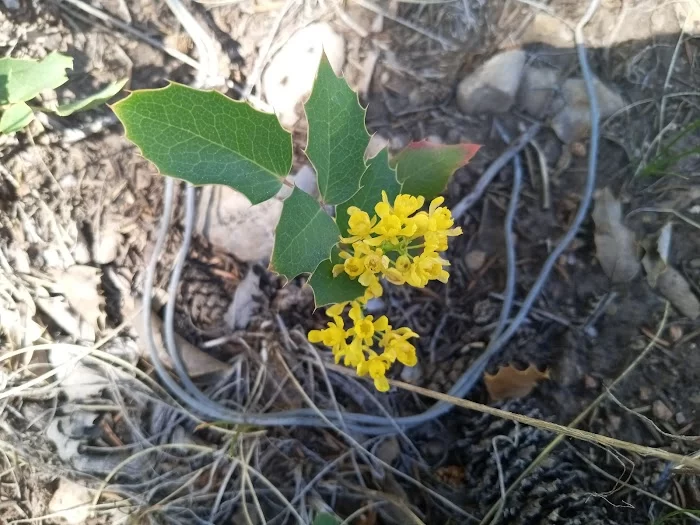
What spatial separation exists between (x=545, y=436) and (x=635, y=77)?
3.41 feet

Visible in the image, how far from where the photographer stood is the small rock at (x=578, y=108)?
5.15 feet

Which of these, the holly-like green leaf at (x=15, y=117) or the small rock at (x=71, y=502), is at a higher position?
the holly-like green leaf at (x=15, y=117)

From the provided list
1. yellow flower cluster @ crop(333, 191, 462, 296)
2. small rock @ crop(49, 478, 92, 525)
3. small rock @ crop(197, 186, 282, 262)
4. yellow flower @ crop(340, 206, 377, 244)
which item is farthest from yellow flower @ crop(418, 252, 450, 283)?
small rock @ crop(49, 478, 92, 525)

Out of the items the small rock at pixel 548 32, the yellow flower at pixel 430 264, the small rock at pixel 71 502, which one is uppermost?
the small rock at pixel 548 32

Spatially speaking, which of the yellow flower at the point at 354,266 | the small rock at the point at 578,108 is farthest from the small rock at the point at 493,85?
the yellow flower at the point at 354,266

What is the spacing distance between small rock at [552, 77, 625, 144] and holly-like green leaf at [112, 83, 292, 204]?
0.94 metres

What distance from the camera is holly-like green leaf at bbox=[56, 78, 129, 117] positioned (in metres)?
1.37

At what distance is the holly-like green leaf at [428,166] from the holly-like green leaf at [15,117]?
0.93 metres

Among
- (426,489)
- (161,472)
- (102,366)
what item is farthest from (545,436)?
(102,366)

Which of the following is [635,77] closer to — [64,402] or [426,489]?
[426,489]

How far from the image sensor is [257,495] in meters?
1.41

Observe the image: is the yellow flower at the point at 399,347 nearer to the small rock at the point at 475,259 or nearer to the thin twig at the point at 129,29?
the small rock at the point at 475,259

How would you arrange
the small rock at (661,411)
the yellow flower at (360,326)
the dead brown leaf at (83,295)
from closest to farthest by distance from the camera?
the yellow flower at (360,326), the small rock at (661,411), the dead brown leaf at (83,295)

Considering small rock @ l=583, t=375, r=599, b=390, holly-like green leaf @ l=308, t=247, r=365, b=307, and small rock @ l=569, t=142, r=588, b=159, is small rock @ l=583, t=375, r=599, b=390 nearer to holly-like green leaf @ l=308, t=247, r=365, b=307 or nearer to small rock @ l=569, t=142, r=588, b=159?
small rock @ l=569, t=142, r=588, b=159
